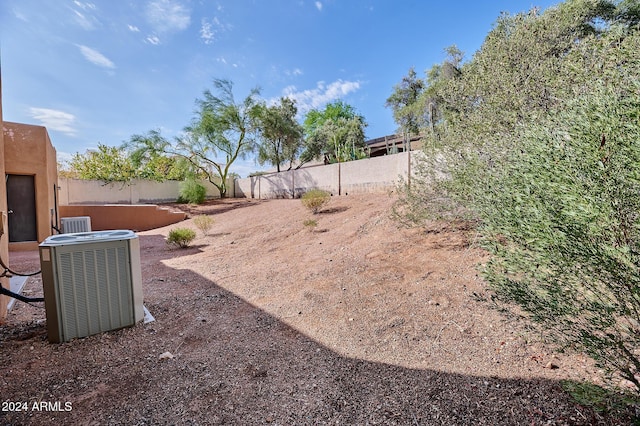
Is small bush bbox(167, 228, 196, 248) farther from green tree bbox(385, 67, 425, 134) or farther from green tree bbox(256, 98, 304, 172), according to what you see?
green tree bbox(385, 67, 425, 134)

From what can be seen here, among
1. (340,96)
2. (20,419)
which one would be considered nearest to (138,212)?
(20,419)

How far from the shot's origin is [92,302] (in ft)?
8.43

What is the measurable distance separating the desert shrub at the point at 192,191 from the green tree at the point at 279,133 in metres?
4.59

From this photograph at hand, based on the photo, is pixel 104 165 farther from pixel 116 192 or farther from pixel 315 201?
pixel 315 201

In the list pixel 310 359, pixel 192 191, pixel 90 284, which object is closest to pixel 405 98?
pixel 192 191

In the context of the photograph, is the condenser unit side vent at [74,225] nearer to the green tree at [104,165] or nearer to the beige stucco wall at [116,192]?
the beige stucco wall at [116,192]

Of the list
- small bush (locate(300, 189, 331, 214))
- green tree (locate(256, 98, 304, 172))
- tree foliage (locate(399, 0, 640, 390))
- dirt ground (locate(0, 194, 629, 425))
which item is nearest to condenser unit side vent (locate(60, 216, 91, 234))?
dirt ground (locate(0, 194, 629, 425))

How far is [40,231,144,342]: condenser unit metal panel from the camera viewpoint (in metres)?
2.38

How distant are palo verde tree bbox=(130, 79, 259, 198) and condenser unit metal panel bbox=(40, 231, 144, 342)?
15932 mm

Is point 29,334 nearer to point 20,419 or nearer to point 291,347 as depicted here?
point 20,419

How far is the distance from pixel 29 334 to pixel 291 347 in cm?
252

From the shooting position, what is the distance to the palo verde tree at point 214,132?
55.2ft

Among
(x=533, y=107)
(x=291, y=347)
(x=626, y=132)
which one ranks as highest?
(x=533, y=107)

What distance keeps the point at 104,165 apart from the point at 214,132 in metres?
7.23
